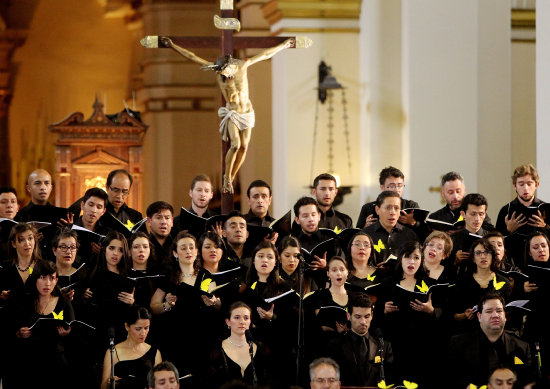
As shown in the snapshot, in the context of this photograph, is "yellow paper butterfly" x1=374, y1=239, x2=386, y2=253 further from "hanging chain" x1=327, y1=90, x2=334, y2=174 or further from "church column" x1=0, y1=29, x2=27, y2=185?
"church column" x1=0, y1=29, x2=27, y2=185

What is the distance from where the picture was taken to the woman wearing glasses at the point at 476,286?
8.71m

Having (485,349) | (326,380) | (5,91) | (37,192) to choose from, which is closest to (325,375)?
(326,380)

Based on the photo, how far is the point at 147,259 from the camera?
8.73 meters

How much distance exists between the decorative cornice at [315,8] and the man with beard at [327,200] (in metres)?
3.16

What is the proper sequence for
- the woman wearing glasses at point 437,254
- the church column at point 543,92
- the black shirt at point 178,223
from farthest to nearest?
1. the church column at point 543,92
2. the black shirt at point 178,223
3. the woman wearing glasses at point 437,254

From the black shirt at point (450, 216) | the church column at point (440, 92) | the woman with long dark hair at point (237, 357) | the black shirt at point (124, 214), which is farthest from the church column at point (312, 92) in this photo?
the woman with long dark hair at point (237, 357)

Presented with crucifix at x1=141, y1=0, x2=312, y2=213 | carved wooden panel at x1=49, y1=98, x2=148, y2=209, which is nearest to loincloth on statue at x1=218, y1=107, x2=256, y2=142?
crucifix at x1=141, y1=0, x2=312, y2=213

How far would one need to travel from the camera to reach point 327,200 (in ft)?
31.3

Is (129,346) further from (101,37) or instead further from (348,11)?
(101,37)

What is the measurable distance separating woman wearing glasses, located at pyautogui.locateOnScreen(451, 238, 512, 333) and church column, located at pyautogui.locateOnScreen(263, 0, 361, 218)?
146 inches

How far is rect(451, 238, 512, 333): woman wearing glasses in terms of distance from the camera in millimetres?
8711

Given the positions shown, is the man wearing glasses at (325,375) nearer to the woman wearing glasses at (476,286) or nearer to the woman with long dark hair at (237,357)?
the woman with long dark hair at (237,357)

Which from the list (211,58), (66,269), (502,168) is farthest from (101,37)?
(66,269)

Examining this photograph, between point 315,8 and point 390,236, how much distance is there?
3721 millimetres
